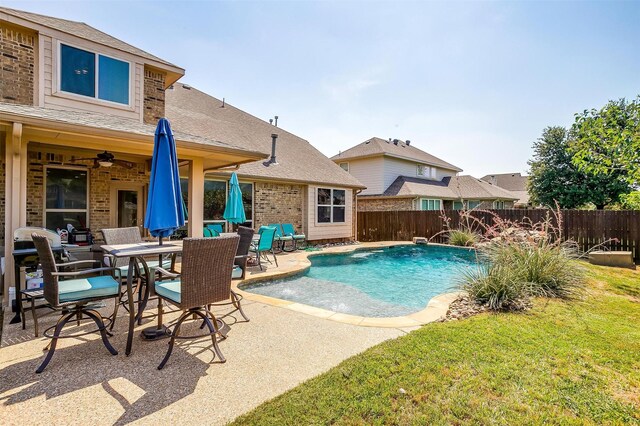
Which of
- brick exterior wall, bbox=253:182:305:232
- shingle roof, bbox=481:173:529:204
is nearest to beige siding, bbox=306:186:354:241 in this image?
brick exterior wall, bbox=253:182:305:232

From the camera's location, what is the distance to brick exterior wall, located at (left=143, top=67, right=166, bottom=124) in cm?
873

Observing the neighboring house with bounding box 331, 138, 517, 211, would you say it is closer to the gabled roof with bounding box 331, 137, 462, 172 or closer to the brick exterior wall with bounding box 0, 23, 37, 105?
the gabled roof with bounding box 331, 137, 462, 172

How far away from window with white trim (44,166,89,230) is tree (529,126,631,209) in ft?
92.7

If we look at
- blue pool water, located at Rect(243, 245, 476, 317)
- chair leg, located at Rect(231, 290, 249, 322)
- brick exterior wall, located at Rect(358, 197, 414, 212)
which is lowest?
blue pool water, located at Rect(243, 245, 476, 317)

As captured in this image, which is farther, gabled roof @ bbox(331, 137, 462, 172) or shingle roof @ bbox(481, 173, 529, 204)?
shingle roof @ bbox(481, 173, 529, 204)

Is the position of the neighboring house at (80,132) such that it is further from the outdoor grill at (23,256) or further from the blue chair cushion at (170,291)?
the blue chair cushion at (170,291)

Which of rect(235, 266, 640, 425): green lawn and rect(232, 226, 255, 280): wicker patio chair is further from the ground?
rect(232, 226, 255, 280): wicker patio chair

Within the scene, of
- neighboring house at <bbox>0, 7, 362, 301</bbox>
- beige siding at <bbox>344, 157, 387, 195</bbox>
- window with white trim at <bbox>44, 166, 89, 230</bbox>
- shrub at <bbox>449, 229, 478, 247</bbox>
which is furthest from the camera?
beige siding at <bbox>344, 157, 387, 195</bbox>

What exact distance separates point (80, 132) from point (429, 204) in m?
20.6

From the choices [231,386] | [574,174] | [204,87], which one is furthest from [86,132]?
[574,174]

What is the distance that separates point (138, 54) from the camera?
8.26 meters

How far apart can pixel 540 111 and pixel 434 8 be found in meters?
8.24

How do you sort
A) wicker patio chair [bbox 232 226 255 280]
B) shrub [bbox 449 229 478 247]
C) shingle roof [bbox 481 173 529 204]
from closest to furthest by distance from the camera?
1. wicker patio chair [bbox 232 226 255 280]
2. shrub [bbox 449 229 478 247]
3. shingle roof [bbox 481 173 529 204]

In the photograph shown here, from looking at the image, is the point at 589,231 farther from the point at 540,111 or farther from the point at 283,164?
the point at 283,164
